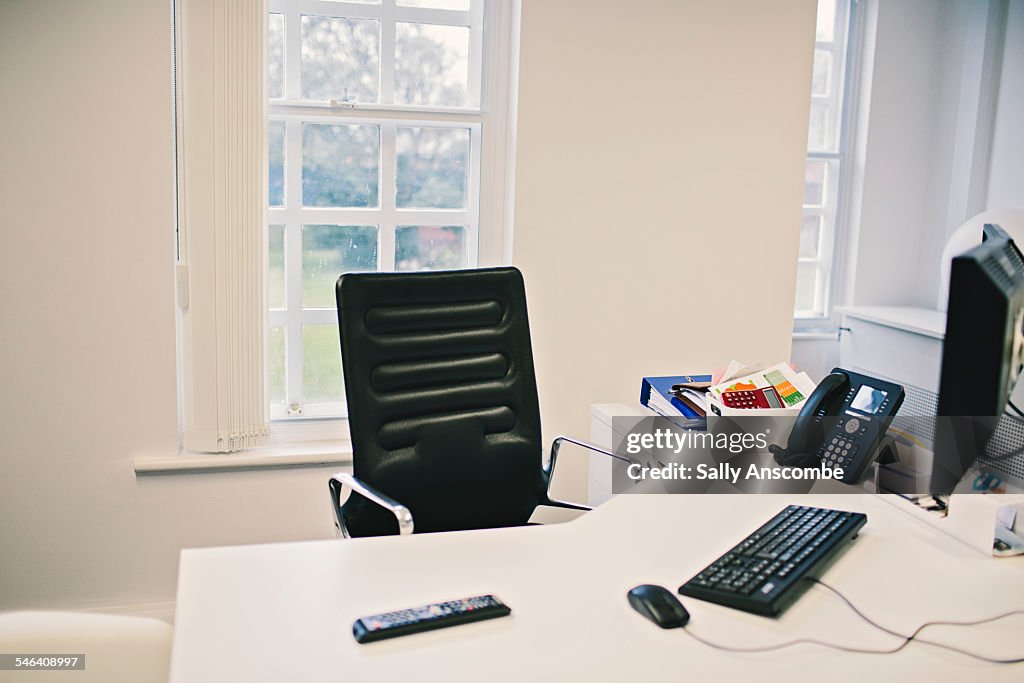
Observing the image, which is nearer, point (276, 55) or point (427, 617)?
point (427, 617)

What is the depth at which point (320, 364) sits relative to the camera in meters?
3.02

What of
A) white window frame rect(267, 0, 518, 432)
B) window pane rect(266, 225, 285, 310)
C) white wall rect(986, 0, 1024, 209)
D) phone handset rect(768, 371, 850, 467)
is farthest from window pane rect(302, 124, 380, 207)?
white wall rect(986, 0, 1024, 209)

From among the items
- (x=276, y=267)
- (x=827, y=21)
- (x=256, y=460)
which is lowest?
(x=256, y=460)

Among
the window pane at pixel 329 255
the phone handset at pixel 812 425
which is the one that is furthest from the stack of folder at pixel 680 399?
the window pane at pixel 329 255

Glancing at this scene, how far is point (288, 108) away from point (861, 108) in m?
2.72

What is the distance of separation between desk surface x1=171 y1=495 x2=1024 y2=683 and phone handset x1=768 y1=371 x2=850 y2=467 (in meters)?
0.30

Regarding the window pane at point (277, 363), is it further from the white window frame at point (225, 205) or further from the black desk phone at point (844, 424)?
the black desk phone at point (844, 424)

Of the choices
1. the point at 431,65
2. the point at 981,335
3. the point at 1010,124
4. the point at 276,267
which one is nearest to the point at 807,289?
the point at 1010,124

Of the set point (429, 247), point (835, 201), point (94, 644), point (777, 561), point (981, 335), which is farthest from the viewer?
point (835, 201)

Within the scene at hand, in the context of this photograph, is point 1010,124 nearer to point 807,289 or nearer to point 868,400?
point 807,289

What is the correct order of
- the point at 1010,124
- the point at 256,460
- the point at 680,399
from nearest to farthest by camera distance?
the point at 680,399 → the point at 256,460 → the point at 1010,124

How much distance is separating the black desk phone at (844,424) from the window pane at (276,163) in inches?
70.3

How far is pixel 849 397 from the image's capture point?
82.3 inches

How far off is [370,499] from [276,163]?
143cm
